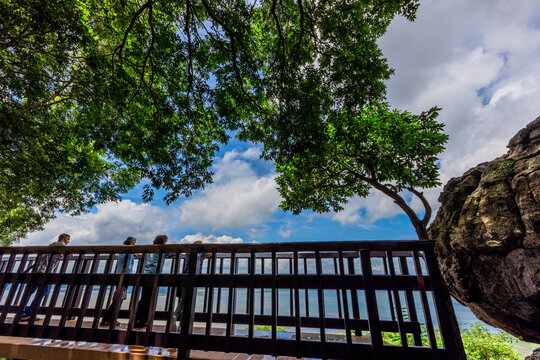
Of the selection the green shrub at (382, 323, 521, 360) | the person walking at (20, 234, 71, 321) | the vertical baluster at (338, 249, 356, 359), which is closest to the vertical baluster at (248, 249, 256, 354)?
the vertical baluster at (338, 249, 356, 359)

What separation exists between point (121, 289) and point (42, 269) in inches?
130

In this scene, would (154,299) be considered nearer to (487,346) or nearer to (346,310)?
(346,310)

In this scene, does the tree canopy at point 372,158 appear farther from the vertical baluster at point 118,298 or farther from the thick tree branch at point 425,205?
the vertical baluster at point 118,298

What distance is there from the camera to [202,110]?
568cm

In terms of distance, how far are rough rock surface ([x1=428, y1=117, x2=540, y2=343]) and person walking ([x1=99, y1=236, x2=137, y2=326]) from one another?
4.31 meters

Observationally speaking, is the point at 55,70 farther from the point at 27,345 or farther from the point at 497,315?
the point at 497,315

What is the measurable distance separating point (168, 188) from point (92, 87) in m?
4.06

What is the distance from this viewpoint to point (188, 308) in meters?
2.53

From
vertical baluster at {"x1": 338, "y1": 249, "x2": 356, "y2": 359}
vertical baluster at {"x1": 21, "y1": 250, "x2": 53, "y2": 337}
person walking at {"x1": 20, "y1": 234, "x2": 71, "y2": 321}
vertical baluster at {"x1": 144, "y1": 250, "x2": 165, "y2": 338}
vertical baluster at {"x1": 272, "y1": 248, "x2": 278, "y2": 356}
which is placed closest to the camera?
vertical baluster at {"x1": 338, "y1": 249, "x2": 356, "y2": 359}

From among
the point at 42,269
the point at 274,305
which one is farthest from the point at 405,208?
the point at 42,269

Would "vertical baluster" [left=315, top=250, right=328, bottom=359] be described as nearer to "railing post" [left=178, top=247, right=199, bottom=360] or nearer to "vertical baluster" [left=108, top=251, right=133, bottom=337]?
"railing post" [left=178, top=247, right=199, bottom=360]

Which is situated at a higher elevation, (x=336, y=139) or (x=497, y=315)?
(x=336, y=139)

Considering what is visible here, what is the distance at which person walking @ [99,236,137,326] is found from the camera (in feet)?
9.04

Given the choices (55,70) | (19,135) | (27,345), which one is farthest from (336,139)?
(19,135)
